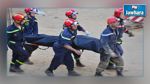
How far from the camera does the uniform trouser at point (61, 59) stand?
2627 mm

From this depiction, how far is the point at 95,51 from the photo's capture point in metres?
2.62

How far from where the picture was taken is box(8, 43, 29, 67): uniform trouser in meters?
2.66

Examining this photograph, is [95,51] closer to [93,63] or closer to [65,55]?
[93,63]

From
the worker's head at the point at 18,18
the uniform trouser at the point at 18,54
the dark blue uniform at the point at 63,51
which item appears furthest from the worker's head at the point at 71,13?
the uniform trouser at the point at 18,54

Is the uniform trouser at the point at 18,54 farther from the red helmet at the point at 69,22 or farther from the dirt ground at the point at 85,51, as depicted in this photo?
the red helmet at the point at 69,22

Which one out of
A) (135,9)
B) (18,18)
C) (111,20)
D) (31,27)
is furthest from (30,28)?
(135,9)

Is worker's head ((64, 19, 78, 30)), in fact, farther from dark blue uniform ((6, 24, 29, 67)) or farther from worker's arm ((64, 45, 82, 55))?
dark blue uniform ((6, 24, 29, 67))

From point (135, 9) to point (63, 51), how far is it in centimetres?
73

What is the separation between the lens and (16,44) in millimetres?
2658

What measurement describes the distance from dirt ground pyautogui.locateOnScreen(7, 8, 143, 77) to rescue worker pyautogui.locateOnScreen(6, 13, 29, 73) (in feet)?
0.15

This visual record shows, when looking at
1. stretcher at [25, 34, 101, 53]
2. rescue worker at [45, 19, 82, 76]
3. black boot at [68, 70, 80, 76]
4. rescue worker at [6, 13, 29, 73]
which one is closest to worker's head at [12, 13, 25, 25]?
rescue worker at [6, 13, 29, 73]

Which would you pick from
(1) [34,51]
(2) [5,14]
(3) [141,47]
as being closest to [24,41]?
(1) [34,51]

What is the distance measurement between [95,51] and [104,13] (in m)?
0.34

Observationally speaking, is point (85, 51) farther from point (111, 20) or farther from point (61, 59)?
point (111, 20)
